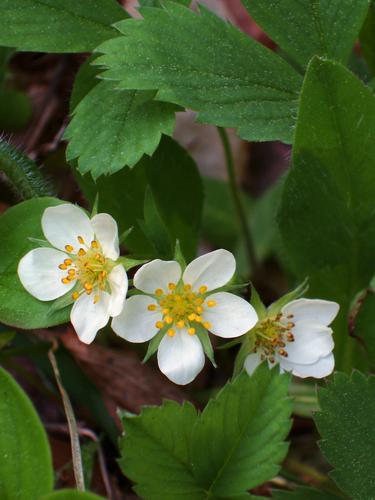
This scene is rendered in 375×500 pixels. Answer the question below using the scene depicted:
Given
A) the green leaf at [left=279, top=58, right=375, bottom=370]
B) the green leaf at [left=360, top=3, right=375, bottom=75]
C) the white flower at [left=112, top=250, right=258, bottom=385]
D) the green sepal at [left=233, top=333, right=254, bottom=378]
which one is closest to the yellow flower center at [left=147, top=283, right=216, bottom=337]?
the white flower at [left=112, top=250, right=258, bottom=385]

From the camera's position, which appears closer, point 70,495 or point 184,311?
point 70,495

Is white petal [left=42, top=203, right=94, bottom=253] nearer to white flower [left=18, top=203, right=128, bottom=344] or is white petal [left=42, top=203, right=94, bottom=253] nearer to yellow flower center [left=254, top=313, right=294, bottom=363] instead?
white flower [left=18, top=203, right=128, bottom=344]

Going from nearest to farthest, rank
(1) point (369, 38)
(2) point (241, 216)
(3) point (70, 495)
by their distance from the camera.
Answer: (3) point (70, 495) < (1) point (369, 38) < (2) point (241, 216)

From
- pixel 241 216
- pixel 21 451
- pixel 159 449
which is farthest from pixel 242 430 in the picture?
pixel 241 216

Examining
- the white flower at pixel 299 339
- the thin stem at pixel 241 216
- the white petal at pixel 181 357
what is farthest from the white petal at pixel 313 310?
the thin stem at pixel 241 216

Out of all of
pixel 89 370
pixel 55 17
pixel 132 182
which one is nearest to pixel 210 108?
pixel 132 182

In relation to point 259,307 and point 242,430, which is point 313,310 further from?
point 242,430

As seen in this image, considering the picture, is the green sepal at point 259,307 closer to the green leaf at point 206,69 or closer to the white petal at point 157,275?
the white petal at point 157,275
